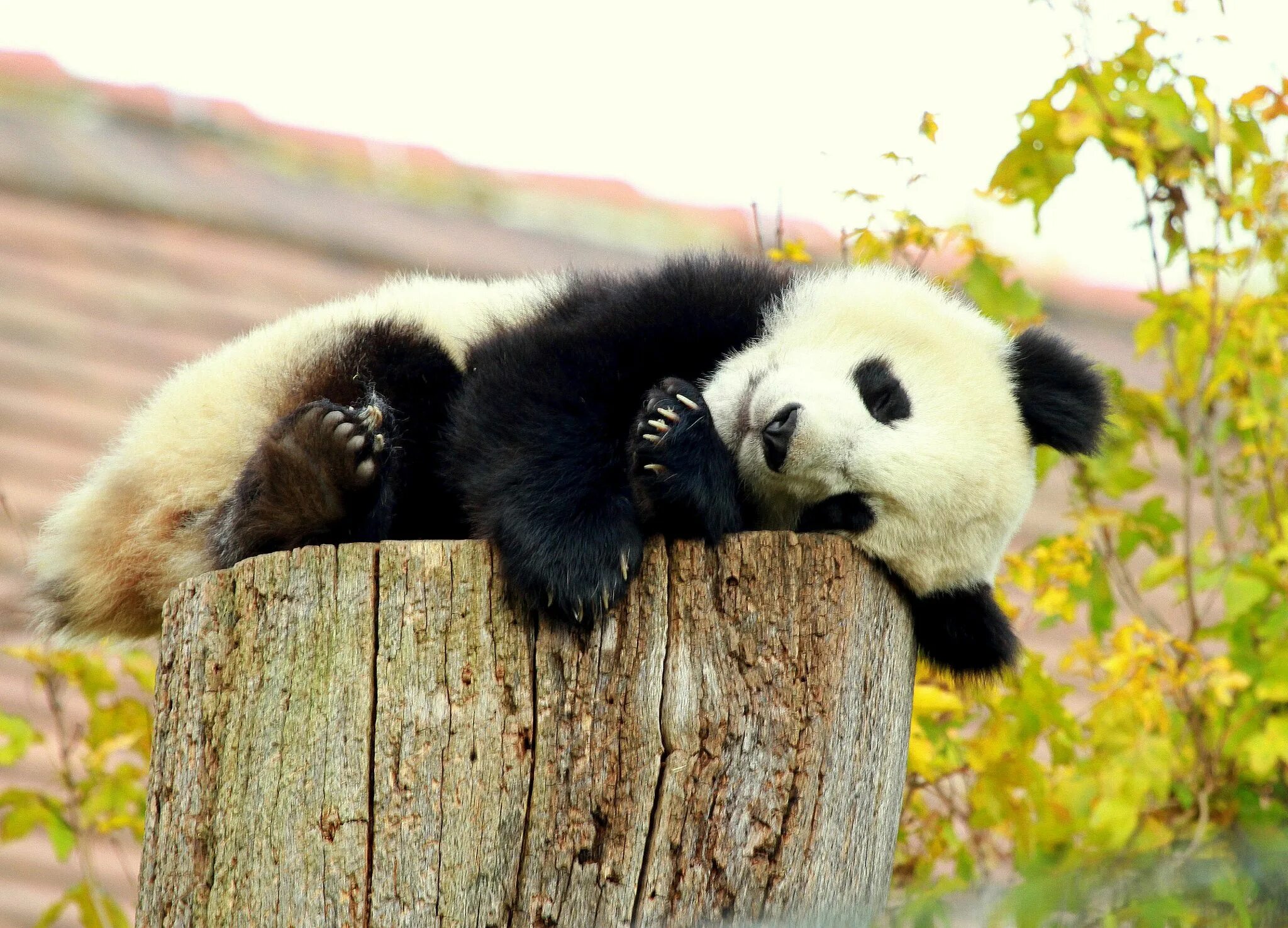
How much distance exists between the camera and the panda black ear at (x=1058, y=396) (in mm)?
3053

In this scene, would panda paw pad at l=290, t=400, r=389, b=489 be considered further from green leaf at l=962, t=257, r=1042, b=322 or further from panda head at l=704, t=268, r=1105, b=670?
green leaf at l=962, t=257, r=1042, b=322

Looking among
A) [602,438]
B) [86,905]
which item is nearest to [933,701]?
[602,438]

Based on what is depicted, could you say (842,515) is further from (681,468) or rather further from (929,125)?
(929,125)

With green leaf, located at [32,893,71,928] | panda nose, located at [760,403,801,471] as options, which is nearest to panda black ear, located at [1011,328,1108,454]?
panda nose, located at [760,403,801,471]

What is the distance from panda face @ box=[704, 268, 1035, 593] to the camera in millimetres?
2740

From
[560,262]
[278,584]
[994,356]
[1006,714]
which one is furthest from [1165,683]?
[560,262]

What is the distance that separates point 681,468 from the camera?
8.31 ft

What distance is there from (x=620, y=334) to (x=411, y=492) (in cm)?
65

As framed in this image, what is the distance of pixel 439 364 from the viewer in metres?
3.31

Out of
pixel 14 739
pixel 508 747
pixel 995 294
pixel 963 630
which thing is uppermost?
pixel 995 294

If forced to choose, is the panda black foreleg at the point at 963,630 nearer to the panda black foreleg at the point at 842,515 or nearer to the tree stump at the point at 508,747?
the panda black foreleg at the point at 842,515

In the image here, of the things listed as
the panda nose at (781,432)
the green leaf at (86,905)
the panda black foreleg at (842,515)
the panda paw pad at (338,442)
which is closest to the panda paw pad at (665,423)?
the panda nose at (781,432)

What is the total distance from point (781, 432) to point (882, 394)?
34 centimetres

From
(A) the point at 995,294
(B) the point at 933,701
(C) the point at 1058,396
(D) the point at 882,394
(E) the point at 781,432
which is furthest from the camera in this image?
(A) the point at 995,294
